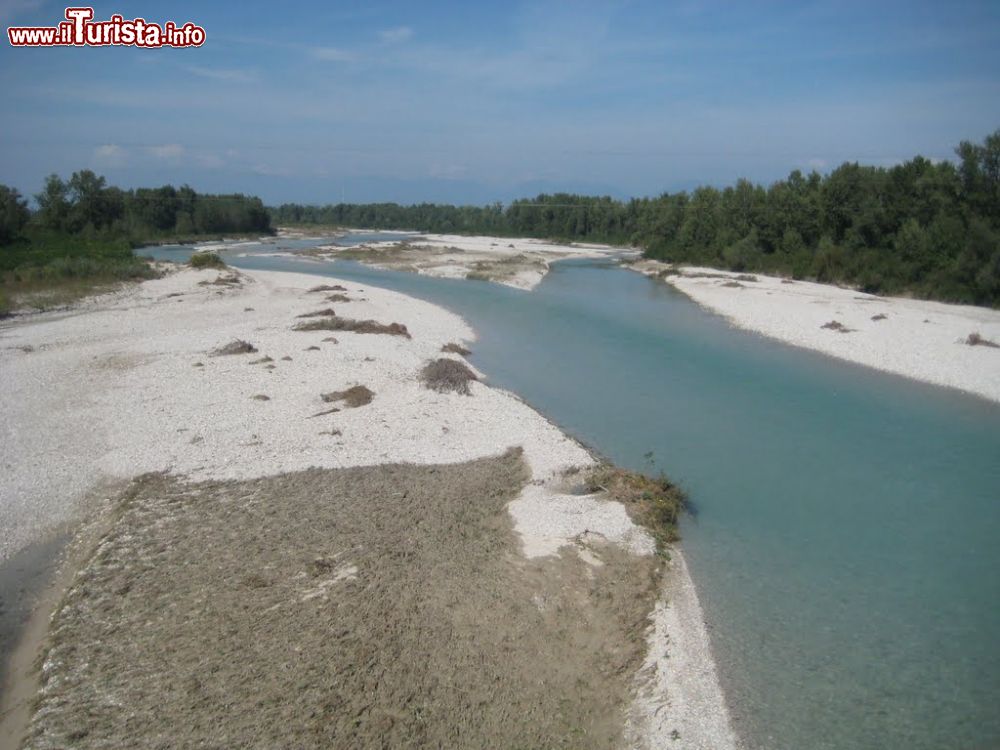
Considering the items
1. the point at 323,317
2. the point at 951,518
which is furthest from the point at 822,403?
the point at 323,317

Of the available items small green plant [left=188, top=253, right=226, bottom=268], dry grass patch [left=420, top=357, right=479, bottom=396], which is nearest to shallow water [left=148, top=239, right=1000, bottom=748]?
dry grass patch [left=420, top=357, right=479, bottom=396]

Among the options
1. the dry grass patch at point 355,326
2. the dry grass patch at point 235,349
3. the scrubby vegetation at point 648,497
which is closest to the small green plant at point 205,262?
the dry grass patch at point 355,326

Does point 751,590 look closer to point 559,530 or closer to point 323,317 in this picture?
point 559,530

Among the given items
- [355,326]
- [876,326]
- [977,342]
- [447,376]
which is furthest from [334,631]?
[876,326]

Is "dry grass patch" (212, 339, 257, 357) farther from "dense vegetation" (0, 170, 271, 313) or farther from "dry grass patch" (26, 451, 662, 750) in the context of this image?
"dense vegetation" (0, 170, 271, 313)

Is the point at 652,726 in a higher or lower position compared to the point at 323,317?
lower

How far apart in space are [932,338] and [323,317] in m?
22.9

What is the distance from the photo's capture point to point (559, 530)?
33.2 ft

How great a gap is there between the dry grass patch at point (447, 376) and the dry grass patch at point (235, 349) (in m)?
5.60

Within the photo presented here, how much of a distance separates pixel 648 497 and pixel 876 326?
20030mm

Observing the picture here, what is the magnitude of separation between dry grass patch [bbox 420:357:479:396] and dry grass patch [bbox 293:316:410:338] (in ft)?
16.5

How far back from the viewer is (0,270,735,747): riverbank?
7727 mm

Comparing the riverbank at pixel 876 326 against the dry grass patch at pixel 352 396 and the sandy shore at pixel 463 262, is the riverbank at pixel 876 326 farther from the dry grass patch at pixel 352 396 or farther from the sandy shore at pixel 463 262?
the dry grass patch at pixel 352 396

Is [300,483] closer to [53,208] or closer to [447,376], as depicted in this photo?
[447,376]
